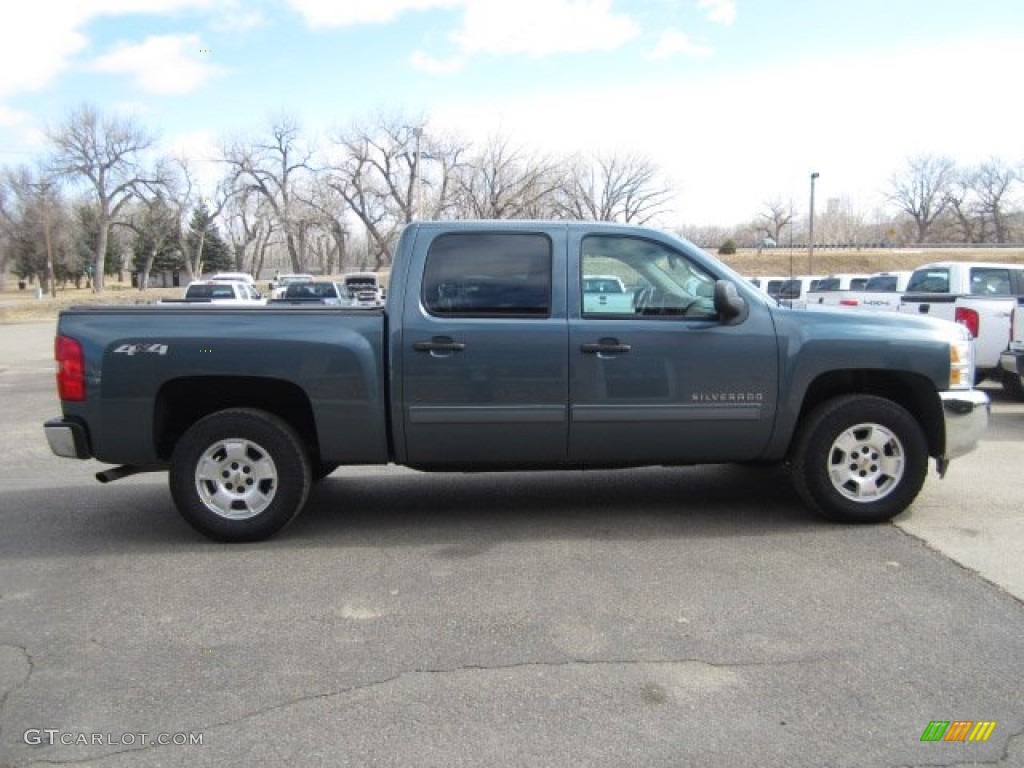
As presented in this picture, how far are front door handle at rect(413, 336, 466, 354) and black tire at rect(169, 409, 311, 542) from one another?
3.24ft

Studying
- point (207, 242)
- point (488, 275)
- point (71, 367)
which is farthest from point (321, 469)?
point (207, 242)

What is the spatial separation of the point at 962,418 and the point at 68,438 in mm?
5537

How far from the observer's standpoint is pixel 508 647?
349 centimetres

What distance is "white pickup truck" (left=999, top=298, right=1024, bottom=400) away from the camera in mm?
9359

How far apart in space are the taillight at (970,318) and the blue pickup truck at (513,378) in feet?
21.1

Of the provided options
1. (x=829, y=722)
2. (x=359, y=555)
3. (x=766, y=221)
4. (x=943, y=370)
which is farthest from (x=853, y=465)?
(x=766, y=221)

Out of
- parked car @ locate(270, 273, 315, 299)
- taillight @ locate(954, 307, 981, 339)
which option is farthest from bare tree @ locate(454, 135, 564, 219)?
taillight @ locate(954, 307, 981, 339)

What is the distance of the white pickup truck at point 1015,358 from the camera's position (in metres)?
9.36

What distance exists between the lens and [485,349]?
4.77 metres

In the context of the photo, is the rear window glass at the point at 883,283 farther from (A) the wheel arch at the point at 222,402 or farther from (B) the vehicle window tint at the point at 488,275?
(A) the wheel arch at the point at 222,402

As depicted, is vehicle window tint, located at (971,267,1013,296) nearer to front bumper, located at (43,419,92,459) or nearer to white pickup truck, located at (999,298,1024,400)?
white pickup truck, located at (999,298,1024,400)

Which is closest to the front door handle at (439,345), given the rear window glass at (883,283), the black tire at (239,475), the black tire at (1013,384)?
the black tire at (239,475)

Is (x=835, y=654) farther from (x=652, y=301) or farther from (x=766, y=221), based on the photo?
(x=766, y=221)

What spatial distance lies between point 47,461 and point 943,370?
7806mm
